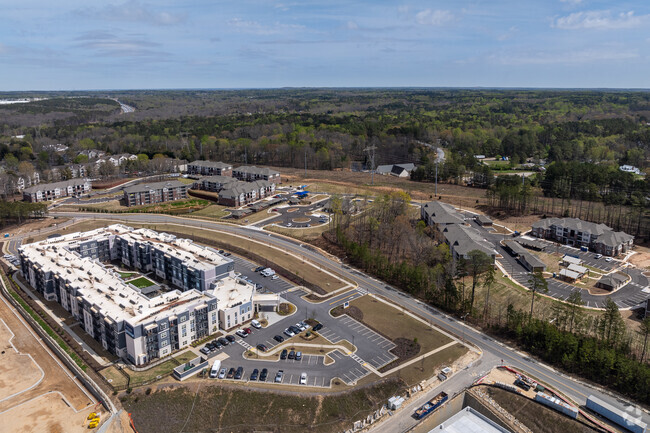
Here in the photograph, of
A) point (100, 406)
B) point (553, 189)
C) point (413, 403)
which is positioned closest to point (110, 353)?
point (100, 406)

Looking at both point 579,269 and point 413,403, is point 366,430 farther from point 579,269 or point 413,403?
point 579,269

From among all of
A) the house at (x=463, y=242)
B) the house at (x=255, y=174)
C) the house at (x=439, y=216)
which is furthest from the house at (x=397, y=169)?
the house at (x=463, y=242)

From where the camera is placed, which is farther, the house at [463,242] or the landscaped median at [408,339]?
the house at [463,242]

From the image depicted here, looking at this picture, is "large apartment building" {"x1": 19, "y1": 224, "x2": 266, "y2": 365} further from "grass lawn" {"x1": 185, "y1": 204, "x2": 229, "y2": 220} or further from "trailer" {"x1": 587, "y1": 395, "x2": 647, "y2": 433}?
"trailer" {"x1": 587, "y1": 395, "x2": 647, "y2": 433}

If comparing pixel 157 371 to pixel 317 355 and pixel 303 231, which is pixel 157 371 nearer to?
pixel 317 355

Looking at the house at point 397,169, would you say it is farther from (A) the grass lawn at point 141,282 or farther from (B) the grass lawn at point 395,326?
(A) the grass lawn at point 141,282
